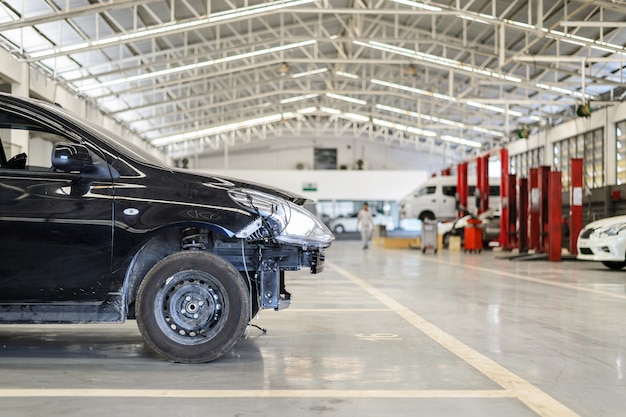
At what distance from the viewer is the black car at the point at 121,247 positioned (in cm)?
411

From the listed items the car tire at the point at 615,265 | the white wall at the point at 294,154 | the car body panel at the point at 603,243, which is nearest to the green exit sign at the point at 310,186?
the white wall at the point at 294,154

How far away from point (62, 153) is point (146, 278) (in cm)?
87

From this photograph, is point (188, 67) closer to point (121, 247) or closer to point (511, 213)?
point (511, 213)

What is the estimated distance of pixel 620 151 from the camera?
2600 centimetres

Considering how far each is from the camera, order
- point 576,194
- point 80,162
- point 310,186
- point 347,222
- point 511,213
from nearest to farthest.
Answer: point 80,162 < point 576,194 < point 511,213 < point 310,186 < point 347,222

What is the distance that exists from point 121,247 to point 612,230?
11.0 metres

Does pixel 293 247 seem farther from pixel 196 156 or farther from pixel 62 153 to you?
pixel 196 156

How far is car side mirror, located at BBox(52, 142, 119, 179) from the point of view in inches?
159

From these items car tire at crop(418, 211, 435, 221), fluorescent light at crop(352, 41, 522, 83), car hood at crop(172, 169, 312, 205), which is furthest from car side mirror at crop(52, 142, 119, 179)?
car tire at crop(418, 211, 435, 221)

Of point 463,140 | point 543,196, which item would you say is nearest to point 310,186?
point 463,140

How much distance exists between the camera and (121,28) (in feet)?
65.9

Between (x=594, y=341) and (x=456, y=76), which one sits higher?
(x=456, y=76)

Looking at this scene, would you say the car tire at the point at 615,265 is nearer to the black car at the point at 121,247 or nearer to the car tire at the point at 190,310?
the black car at the point at 121,247

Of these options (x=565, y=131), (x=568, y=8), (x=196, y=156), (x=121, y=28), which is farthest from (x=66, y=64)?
(x=196, y=156)
